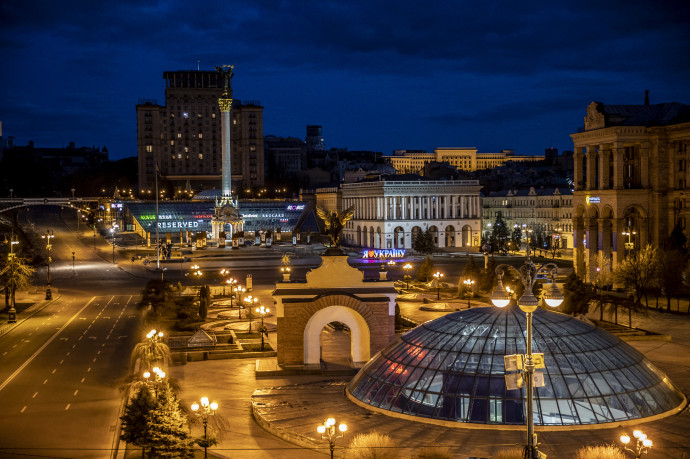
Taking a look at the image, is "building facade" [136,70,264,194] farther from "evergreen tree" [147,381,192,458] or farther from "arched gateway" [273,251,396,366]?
"evergreen tree" [147,381,192,458]

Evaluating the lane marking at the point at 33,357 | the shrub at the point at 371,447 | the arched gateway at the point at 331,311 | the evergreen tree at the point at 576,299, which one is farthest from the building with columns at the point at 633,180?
the shrub at the point at 371,447

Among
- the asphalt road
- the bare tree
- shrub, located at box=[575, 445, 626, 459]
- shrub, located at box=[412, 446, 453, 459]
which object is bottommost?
the asphalt road

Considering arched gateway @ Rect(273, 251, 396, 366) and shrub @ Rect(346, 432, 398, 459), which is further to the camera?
arched gateway @ Rect(273, 251, 396, 366)

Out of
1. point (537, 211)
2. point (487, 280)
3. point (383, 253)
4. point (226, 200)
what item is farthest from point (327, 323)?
point (226, 200)

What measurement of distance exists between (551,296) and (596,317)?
33254 millimetres

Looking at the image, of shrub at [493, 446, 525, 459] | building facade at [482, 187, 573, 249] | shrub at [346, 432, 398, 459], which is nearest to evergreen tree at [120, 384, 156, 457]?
shrub at [346, 432, 398, 459]

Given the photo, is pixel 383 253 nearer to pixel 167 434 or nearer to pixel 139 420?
pixel 139 420

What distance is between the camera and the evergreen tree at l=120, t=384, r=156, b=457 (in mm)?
19984

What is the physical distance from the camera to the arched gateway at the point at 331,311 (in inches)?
1243

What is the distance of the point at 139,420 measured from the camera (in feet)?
66.9

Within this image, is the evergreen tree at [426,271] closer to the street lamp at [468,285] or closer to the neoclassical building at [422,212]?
the street lamp at [468,285]

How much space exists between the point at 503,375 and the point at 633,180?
1939 inches

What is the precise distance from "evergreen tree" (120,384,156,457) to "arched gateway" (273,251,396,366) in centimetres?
1103

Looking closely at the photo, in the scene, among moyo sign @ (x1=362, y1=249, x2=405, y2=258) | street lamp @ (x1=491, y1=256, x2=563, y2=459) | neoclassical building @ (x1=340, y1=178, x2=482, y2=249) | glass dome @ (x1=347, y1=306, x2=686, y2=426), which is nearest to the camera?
street lamp @ (x1=491, y1=256, x2=563, y2=459)
